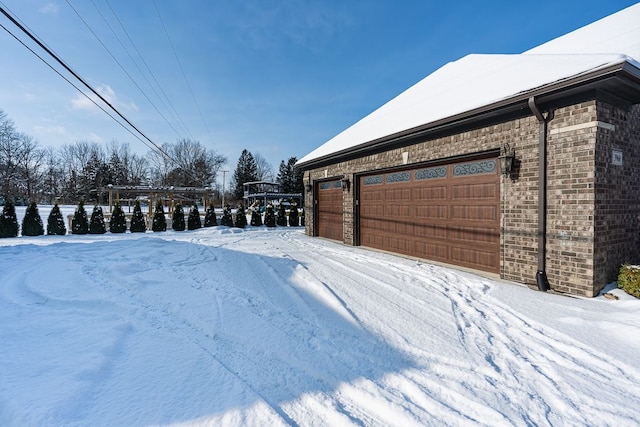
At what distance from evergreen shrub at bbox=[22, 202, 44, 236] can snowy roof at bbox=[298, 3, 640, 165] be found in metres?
12.1

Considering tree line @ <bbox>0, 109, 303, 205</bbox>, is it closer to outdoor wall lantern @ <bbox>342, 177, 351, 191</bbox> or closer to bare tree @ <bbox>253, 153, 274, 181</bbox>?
bare tree @ <bbox>253, 153, 274, 181</bbox>

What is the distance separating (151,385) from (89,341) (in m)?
1.13

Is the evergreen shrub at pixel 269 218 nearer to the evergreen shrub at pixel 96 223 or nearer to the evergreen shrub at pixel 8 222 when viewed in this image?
the evergreen shrub at pixel 96 223

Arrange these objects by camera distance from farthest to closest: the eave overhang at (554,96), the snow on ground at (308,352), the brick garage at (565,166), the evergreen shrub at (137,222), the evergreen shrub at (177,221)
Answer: the evergreen shrub at (177,221), the evergreen shrub at (137,222), the brick garage at (565,166), the eave overhang at (554,96), the snow on ground at (308,352)

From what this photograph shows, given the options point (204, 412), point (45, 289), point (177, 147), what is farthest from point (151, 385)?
point (177, 147)

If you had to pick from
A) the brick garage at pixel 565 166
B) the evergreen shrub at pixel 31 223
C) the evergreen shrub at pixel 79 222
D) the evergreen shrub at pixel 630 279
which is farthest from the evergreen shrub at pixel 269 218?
the evergreen shrub at pixel 630 279

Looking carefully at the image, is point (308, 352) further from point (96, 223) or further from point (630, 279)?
point (96, 223)

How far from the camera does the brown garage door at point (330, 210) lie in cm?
1109

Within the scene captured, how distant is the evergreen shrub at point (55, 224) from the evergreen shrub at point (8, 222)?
103 cm

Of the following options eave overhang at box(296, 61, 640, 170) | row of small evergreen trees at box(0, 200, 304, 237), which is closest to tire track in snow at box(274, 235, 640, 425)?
eave overhang at box(296, 61, 640, 170)

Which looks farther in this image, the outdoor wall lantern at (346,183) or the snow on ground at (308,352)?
the outdoor wall lantern at (346,183)

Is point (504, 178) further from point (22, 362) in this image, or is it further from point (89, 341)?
point (22, 362)

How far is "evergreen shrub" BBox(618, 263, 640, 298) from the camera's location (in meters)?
4.35

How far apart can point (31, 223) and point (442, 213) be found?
15316mm
